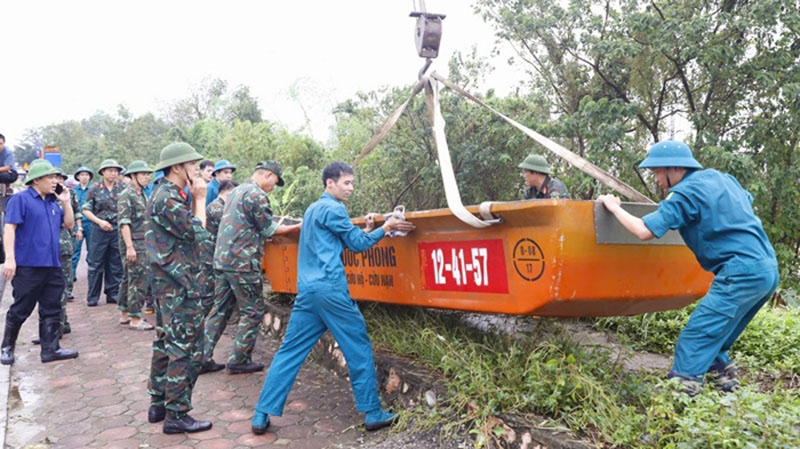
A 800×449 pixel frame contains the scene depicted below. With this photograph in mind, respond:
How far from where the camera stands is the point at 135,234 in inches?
→ 263

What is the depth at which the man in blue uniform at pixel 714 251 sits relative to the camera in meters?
3.02

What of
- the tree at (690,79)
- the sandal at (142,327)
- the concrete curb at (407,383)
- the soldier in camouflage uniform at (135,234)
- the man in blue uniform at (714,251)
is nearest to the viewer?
the concrete curb at (407,383)

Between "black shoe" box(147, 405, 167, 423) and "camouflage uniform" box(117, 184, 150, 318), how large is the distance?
2625 mm

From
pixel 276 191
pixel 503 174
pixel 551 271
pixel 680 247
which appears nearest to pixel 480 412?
pixel 551 271

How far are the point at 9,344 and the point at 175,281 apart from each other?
8.50 feet

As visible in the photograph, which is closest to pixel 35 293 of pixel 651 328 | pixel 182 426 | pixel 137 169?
pixel 137 169

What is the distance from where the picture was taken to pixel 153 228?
3877 millimetres

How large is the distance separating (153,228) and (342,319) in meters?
1.33

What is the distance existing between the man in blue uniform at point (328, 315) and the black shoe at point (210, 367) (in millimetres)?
1435

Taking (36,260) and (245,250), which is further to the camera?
(36,260)

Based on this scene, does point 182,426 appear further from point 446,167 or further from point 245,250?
point 446,167

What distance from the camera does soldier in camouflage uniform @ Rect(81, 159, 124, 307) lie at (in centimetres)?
775

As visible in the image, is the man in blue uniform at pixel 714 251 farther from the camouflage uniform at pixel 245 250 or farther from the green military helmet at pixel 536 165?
the camouflage uniform at pixel 245 250

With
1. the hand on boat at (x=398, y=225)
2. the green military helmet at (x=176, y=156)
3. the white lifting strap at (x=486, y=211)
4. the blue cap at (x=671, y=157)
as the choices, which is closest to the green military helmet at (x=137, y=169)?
the green military helmet at (x=176, y=156)
